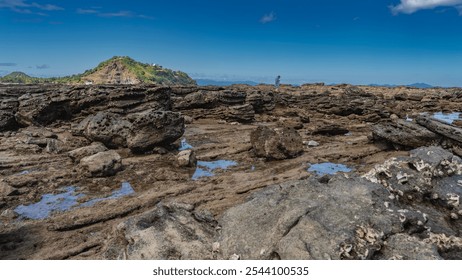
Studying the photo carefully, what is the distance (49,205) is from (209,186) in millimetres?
5373

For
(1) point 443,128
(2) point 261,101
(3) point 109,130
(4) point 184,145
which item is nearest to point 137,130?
(3) point 109,130

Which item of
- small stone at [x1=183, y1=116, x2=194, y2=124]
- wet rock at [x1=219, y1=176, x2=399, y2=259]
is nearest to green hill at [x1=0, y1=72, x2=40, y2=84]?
small stone at [x1=183, y1=116, x2=194, y2=124]

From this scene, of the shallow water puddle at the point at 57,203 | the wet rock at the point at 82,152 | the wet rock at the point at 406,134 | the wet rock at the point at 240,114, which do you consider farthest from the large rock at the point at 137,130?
the wet rock at the point at 406,134

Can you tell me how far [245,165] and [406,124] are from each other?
9.24 metres

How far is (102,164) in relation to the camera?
13.4m

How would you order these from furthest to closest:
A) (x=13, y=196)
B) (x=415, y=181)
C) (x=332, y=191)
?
(x=13, y=196) < (x=415, y=181) < (x=332, y=191)

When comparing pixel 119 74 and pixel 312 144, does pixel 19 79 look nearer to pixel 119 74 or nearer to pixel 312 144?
pixel 119 74

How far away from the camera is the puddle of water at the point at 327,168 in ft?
48.3

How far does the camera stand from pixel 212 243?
672 cm

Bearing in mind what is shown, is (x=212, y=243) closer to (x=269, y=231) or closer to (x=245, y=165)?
(x=269, y=231)

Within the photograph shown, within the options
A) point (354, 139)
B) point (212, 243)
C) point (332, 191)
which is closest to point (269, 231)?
point (212, 243)

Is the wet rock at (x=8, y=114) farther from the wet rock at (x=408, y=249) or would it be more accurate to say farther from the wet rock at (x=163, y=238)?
the wet rock at (x=408, y=249)

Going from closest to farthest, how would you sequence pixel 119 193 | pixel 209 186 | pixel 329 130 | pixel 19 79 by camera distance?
pixel 119 193 → pixel 209 186 → pixel 329 130 → pixel 19 79

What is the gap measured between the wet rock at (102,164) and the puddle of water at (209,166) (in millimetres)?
3230
